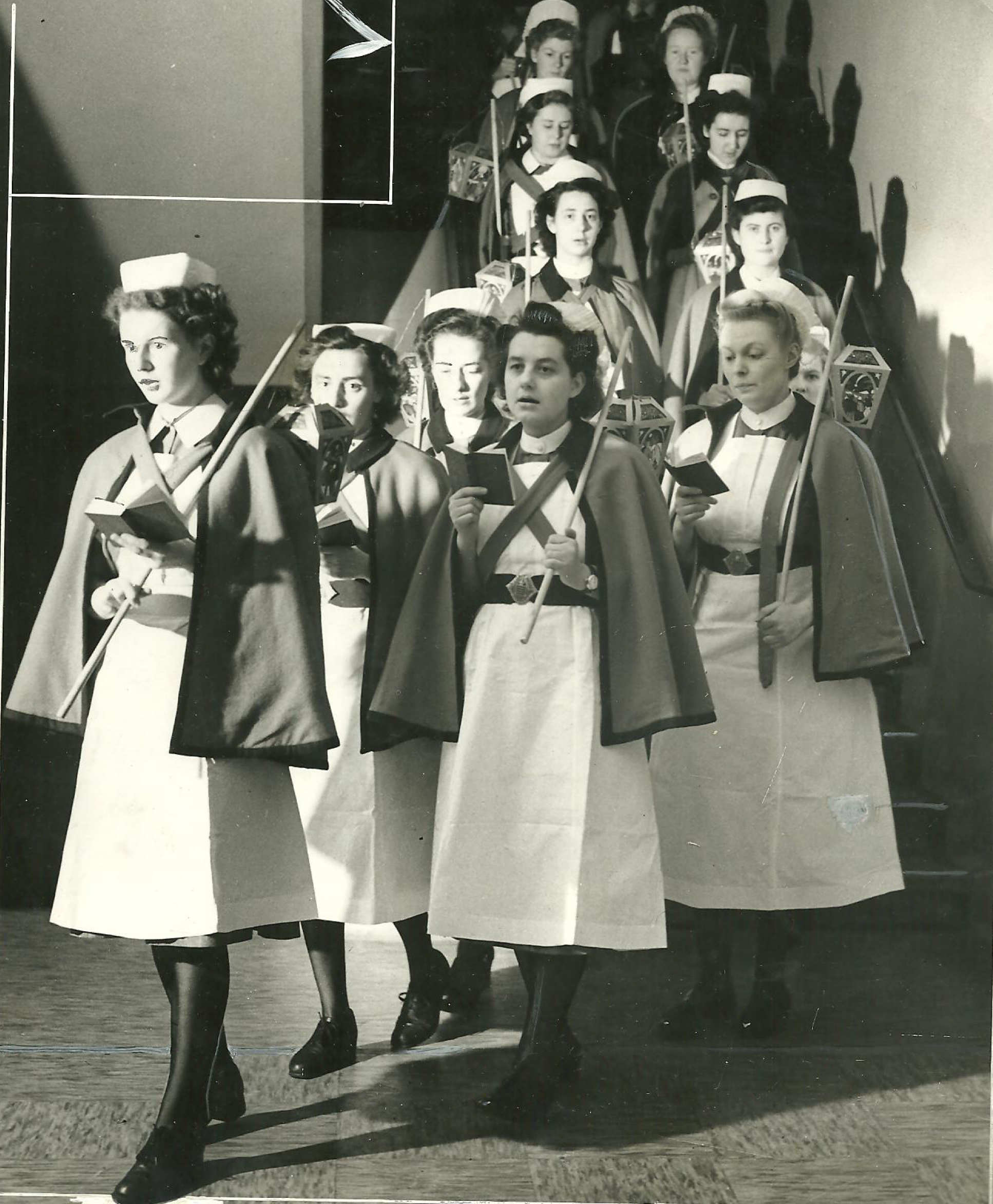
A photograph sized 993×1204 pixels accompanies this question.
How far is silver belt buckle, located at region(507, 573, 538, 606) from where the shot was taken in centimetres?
314

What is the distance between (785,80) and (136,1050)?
2.60 m

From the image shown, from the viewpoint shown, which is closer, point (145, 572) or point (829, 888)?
point (145, 572)

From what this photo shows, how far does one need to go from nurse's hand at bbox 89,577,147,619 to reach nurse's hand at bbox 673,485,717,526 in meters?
1.18

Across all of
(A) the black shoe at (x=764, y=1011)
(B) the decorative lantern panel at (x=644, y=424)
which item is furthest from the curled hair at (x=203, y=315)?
(A) the black shoe at (x=764, y=1011)

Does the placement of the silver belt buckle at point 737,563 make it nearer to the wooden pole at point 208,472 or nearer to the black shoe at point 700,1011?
the black shoe at point 700,1011

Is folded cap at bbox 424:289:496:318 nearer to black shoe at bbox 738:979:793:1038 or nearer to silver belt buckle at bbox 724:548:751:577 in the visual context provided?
silver belt buckle at bbox 724:548:751:577

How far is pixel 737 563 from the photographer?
3.24m

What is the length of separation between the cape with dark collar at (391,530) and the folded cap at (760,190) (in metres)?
0.93

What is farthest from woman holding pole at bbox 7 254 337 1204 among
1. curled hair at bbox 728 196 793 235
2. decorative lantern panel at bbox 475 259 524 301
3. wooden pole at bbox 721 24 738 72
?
wooden pole at bbox 721 24 738 72

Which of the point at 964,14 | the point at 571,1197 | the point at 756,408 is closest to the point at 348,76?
the point at 756,408

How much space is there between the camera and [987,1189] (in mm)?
3260

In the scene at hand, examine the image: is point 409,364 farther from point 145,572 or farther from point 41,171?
point 41,171

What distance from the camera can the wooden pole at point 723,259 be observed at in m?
3.24

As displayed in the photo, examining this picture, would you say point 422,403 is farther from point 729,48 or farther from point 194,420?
point 729,48
